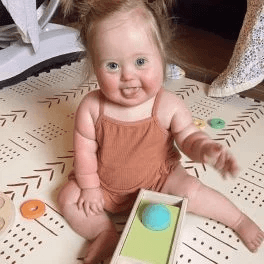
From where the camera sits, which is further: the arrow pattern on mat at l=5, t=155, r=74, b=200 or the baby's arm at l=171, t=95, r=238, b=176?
the arrow pattern on mat at l=5, t=155, r=74, b=200

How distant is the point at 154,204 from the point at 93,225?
126 millimetres

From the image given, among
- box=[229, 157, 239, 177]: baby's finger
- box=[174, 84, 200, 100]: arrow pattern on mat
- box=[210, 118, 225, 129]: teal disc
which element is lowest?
box=[174, 84, 200, 100]: arrow pattern on mat

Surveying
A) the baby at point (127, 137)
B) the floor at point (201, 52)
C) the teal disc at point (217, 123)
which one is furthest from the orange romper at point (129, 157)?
the floor at point (201, 52)

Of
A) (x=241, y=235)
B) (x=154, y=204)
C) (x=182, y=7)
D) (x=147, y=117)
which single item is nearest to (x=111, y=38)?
(x=147, y=117)

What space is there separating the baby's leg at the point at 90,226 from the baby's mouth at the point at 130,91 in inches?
8.1

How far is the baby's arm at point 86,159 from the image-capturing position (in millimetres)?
641

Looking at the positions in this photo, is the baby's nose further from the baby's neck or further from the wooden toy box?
the wooden toy box

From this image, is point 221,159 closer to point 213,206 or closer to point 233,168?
point 233,168

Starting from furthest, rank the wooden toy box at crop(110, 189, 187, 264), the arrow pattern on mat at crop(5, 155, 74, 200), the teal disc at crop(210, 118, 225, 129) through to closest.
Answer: the teal disc at crop(210, 118, 225, 129)
the arrow pattern on mat at crop(5, 155, 74, 200)
the wooden toy box at crop(110, 189, 187, 264)

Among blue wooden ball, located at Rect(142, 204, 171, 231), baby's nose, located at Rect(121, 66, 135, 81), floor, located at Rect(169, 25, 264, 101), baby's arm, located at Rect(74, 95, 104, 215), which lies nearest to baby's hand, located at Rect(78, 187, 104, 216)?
baby's arm, located at Rect(74, 95, 104, 215)

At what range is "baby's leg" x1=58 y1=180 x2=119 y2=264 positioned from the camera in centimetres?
58

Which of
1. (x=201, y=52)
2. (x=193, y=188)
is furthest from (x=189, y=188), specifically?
(x=201, y=52)

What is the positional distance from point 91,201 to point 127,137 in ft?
0.43

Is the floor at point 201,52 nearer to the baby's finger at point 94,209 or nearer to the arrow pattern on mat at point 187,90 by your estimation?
the arrow pattern on mat at point 187,90
